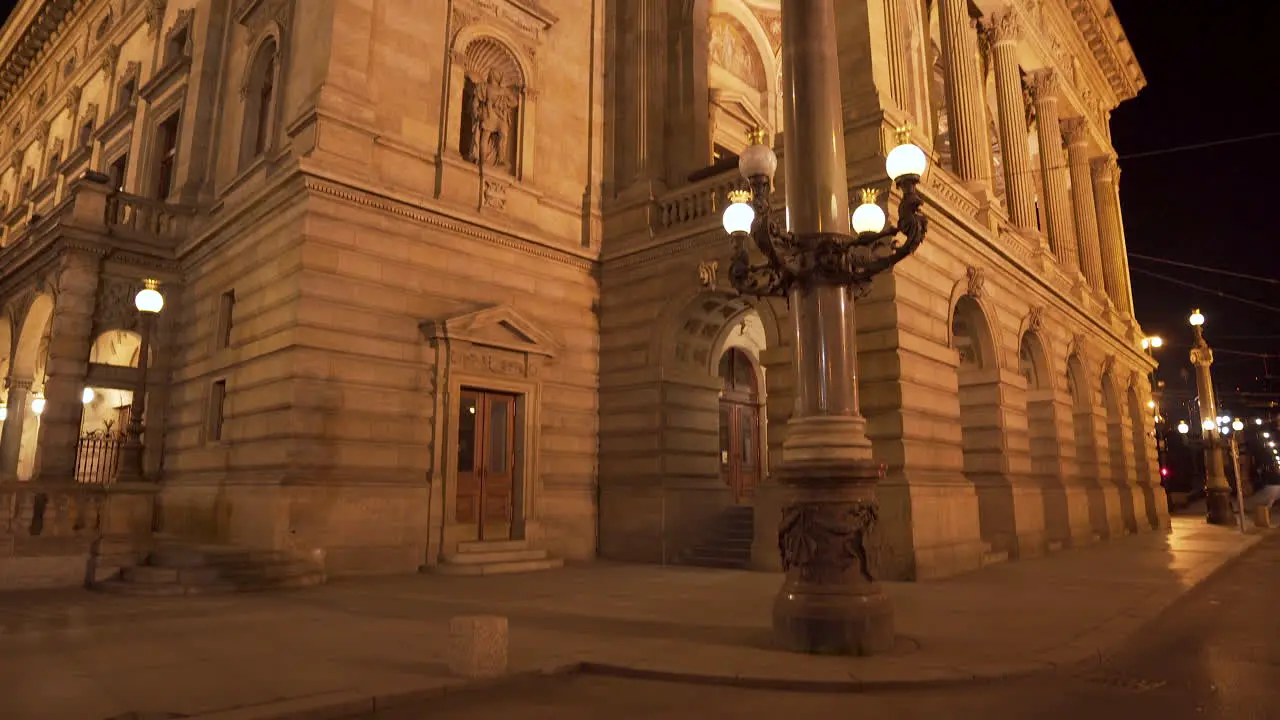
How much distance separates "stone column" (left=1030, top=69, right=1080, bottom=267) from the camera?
2591 cm

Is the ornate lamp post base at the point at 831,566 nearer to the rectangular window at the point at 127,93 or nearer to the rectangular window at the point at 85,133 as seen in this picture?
the rectangular window at the point at 127,93

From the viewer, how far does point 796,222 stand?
8023 mm

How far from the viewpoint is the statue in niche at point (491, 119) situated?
17297 millimetres

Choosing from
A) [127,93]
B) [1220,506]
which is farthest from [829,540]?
[1220,506]

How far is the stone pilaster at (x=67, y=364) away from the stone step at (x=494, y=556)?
28.1ft

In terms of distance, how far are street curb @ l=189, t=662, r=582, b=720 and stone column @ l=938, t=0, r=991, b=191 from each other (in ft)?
57.1

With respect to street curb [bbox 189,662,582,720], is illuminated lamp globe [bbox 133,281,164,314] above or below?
above

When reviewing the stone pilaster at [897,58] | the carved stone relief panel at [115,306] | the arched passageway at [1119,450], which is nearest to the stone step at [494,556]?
the carved stone relief panel at [115,306]

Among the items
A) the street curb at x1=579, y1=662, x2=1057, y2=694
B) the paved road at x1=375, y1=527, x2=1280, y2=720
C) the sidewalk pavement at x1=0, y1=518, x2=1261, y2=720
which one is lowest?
the paved road at x1=375, y1=527, x2=1280, y2=720

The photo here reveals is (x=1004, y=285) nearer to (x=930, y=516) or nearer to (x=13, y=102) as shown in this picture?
(x=930, y=516)

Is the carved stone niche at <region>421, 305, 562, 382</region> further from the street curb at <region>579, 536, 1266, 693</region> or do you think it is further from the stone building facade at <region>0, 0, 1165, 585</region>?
the street curb at <region>579, 536, 1266, 693</region>

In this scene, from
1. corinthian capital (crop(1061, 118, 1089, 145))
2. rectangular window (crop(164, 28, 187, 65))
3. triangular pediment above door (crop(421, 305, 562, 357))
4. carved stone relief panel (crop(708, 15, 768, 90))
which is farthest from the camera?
corinthian capital (crop(1061, 118, 1089, 145))

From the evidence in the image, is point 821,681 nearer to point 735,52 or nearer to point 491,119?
point 491,119

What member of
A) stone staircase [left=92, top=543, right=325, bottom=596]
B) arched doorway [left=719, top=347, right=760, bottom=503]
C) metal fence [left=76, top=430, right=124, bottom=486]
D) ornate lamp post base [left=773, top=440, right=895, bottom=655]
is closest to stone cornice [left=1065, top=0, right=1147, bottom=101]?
arched doorway [left=719, top=347, right=760, bottom=503]
